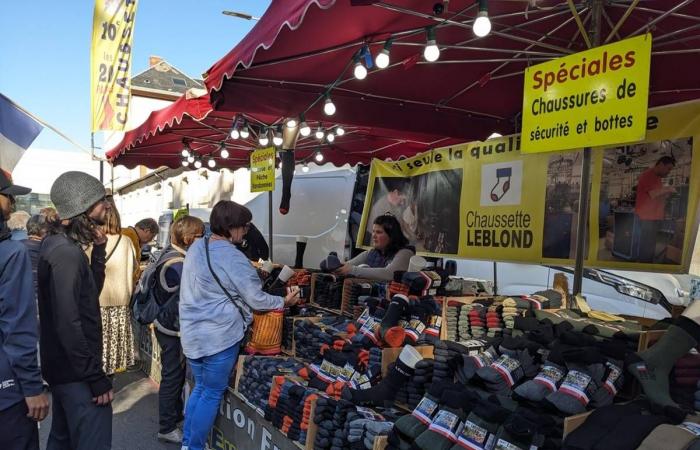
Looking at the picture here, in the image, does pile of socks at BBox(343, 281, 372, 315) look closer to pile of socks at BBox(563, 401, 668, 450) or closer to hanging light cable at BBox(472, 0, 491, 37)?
hanging light cable at BBox(472, 0, 491, 37)

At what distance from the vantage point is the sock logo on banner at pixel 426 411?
Answer: 2174mm

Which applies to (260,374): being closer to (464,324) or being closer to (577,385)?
(464,324)

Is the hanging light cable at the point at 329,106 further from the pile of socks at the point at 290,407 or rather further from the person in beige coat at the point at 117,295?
the pile of socks at the point at 290,407

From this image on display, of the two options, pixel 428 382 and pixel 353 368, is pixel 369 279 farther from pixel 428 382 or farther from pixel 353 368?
pixel 428 382

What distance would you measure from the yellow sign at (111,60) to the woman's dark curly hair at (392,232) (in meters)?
5.16

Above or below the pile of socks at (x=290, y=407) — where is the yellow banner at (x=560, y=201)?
above

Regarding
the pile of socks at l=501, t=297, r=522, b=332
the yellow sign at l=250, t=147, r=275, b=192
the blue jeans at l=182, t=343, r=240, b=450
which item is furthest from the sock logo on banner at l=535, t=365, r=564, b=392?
the yellow sign at l=250, t=147, r=275, b=192

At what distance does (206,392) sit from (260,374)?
38 cm

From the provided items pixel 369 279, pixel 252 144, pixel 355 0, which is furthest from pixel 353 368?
→ pixel 252 144

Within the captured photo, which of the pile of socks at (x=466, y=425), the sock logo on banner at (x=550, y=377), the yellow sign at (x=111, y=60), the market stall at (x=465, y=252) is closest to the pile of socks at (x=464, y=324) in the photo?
the market stall at (x=465, y=252)

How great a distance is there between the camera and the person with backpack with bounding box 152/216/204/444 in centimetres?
406

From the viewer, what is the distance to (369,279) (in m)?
4.26

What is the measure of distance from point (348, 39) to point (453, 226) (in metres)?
2.53

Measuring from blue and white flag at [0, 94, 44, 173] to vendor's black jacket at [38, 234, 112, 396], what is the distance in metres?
3.83
